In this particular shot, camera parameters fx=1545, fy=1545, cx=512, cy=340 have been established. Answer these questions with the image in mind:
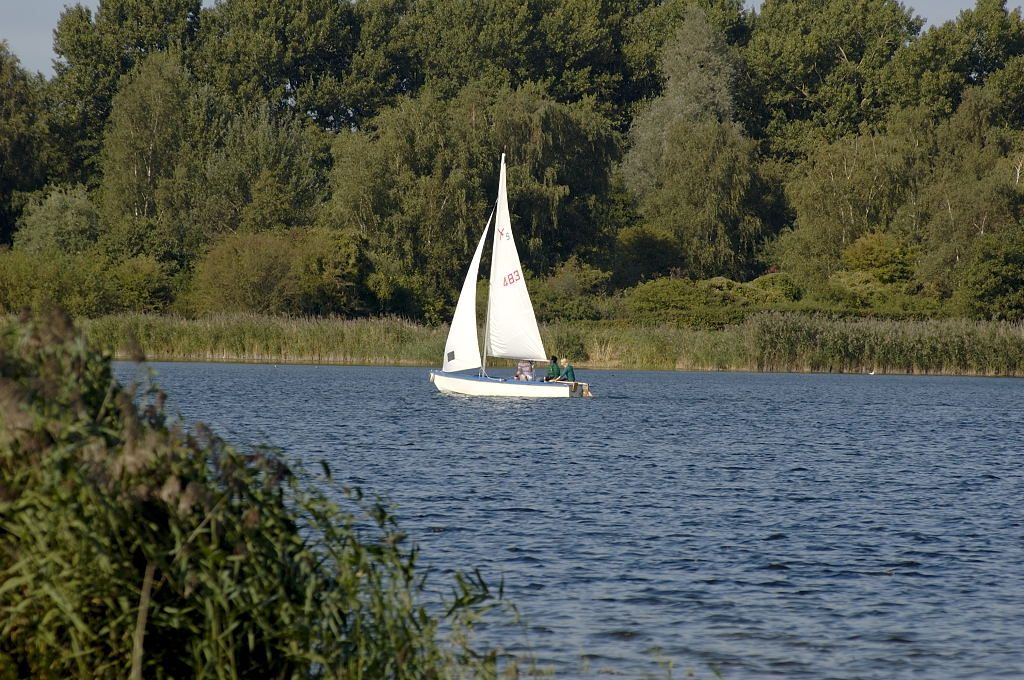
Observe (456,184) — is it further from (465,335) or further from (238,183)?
(465,335)

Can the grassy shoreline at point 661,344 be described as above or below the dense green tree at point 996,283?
below

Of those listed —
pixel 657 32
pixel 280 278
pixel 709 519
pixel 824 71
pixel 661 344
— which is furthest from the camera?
pixel 657 32

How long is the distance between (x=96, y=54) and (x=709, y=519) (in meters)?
91.6

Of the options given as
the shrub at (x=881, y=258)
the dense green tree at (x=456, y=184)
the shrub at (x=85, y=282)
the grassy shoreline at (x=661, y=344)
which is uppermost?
the dense green tree at (x=456, y=184)

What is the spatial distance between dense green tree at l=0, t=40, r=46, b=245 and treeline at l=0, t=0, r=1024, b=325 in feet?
0.54

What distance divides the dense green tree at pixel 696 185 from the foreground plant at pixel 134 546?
81.9 meters

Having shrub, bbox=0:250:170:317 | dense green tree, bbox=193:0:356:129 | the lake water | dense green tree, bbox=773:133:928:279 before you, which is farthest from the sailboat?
dense green tree, bbox=193:0:356:129

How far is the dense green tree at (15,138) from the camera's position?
295 feet

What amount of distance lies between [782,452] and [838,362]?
3307cm

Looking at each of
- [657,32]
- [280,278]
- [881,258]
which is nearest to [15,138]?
[280,278]

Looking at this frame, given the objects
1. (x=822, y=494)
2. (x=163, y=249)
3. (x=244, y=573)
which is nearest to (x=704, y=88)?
(x=163, y=249)

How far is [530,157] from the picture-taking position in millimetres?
85750

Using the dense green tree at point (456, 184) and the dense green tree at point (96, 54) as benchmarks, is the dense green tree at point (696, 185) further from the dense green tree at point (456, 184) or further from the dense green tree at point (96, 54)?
the dense green tree at point (96, 54)

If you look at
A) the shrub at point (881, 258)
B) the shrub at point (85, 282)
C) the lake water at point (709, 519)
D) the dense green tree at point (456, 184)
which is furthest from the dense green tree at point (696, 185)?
the lake water at point (709, 519)
